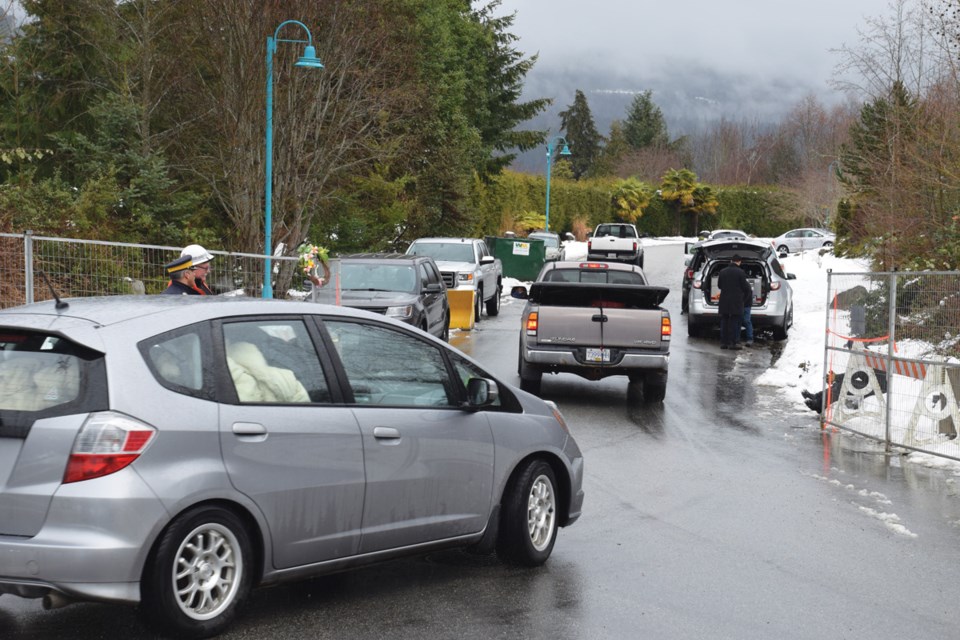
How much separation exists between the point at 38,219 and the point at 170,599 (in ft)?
50.7

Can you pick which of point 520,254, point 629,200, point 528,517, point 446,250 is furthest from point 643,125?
point 528,517

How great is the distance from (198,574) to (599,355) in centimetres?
979

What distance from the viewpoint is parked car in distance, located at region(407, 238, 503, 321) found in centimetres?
2611

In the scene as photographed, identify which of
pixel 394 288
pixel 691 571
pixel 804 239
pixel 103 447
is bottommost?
pixel 691 571

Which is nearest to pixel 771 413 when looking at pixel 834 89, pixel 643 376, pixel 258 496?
pixel 643 376

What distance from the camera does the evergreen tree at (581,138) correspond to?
126125 millimetres

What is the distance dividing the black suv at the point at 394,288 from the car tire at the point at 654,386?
4.82m

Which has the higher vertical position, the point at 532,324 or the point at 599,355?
the point at 532,324

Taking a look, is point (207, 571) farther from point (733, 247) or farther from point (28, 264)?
point (733, 247)

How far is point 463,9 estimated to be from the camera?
56.5 metres

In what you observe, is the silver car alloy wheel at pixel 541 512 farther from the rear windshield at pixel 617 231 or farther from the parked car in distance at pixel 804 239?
the parked car in distance at pixel 804 239

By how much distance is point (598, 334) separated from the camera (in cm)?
1466

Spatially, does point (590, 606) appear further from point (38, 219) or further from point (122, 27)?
point (122, 27)

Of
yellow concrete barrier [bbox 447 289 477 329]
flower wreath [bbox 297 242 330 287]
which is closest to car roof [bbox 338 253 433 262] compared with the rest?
flower wreath [bbox 297 242 330 287]
